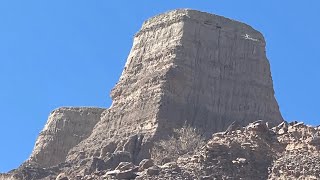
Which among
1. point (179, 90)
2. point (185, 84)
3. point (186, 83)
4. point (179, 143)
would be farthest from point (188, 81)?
point (179, 143)

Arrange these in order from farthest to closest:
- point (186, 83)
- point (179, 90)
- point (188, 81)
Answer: point (188, 81) < point (186, 83) < point (179, 90)

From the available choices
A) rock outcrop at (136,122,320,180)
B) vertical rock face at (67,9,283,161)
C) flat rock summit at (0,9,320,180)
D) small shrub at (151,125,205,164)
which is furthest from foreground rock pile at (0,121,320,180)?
vertical rock face at (67,9,283,161)

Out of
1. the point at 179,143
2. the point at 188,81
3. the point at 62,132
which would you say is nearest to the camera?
the point at 179,143

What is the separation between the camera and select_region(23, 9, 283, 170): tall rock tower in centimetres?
9600

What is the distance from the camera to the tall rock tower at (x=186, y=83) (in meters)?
96.0

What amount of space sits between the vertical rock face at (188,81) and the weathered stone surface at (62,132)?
64.2 feet

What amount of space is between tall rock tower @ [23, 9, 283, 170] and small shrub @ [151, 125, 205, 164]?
3.12 meters

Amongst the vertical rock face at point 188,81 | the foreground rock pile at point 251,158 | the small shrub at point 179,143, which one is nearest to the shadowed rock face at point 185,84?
the vertical rock face at point 188,81

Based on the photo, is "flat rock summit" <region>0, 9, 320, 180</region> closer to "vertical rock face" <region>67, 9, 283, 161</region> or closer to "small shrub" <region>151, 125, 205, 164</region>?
"vertical rock face" <region>67, 9, 283, 161</region>

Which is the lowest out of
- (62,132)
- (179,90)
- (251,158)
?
(251,158)

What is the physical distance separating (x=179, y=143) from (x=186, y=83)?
50.3 ft

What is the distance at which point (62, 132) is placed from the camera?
12950 cm

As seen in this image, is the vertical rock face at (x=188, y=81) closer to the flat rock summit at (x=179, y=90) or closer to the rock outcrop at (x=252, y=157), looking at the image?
the flat rock summit at (x=179, y=90)

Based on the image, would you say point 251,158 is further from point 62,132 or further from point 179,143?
point 62,132
